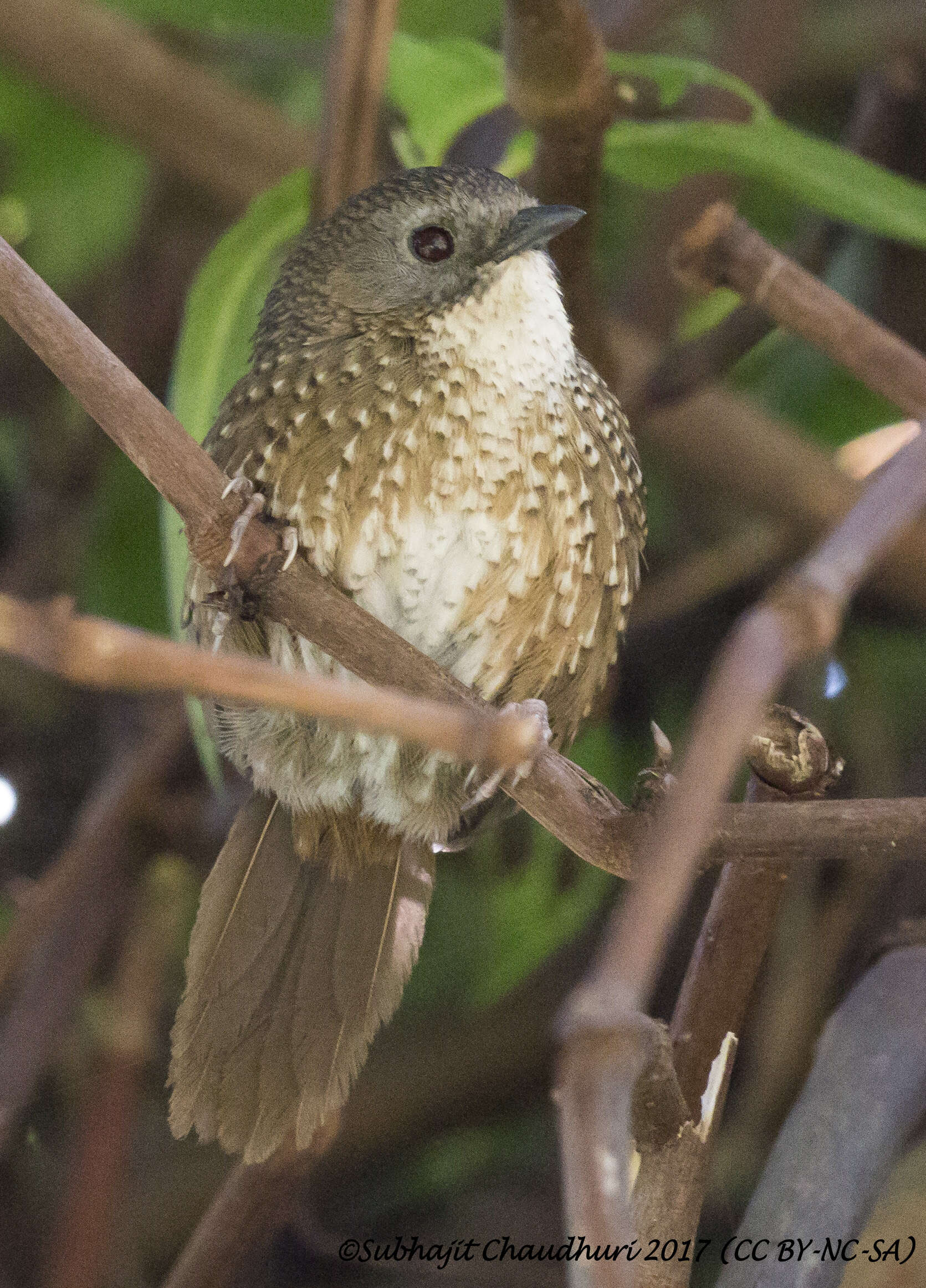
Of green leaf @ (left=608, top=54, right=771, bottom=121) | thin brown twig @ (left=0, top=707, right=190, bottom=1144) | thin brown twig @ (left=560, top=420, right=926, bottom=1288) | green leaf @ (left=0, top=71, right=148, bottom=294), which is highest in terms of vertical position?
thin brown twig @ (left=560, top=420, right=926, bottom=1288)

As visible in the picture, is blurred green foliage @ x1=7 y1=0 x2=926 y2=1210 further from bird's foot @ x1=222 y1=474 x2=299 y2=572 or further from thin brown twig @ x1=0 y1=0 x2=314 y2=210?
bird's foot @ x1=222 y1=474 x2=299 y2=572

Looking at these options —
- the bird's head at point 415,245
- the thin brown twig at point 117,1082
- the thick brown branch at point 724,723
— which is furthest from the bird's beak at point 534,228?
the thin brown twig at point 117,1082

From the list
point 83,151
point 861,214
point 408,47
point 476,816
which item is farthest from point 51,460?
point 861,214

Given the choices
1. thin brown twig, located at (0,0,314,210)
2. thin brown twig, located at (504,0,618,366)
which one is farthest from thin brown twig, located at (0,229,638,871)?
thin brown twig, located at (0,0,314,210)

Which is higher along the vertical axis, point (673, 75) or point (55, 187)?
point (673, 75)

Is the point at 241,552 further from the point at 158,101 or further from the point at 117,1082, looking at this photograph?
the point at 158,101

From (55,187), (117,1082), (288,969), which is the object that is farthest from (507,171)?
(117,1082)

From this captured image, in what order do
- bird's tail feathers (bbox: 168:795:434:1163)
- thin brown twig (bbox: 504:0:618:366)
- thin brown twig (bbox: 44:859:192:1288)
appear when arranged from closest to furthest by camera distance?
1. bird's tail feathers (bbox: 168:795:434:1163)
2. thin brown twig (bbox: 504:0:618:366)
3. thin brown twig (bbox: 44:859:192:1288)
